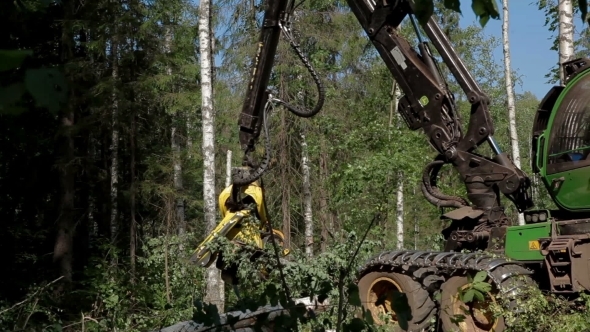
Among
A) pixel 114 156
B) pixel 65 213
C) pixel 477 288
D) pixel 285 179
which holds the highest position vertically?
pixel 114 156

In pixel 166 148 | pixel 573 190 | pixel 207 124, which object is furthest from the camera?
pixel 166 148

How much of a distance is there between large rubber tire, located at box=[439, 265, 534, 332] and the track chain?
0.06ft

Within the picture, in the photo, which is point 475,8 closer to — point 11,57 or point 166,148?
point 11,57

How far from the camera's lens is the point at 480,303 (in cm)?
748

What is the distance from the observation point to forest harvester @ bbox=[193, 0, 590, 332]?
7309 mm

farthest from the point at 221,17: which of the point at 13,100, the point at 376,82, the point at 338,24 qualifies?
the point at 13,100

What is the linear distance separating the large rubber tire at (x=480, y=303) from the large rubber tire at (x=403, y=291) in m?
0.20

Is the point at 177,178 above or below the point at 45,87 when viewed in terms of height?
above

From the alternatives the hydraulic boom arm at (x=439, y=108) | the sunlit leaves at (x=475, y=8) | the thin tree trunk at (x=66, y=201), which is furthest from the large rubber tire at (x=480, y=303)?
the thin tree trunk at (x=66, y=201)

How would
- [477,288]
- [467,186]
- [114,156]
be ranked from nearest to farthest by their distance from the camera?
1. [477,288]
2. [467,186]
3. [114,156]

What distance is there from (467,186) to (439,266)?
1082 millimetres

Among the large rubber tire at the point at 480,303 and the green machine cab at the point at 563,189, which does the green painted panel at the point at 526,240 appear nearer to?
the green machine cab at the point at 563,189

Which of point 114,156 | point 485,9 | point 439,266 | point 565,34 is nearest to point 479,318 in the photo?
point 439,266

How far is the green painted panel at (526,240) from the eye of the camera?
7629mm
